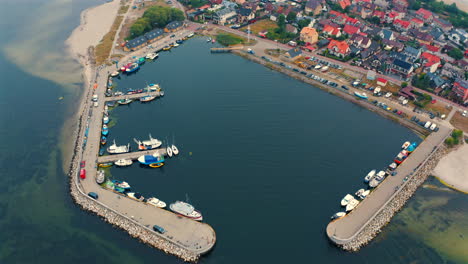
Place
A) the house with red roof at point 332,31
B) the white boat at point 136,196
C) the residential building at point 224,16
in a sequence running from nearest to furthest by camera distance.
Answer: the white boat at point 136,196 < the house with red roof at point 332,31 < the residential building at point 224,16

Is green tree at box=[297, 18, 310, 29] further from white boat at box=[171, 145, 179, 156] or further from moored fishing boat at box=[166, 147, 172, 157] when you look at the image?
moored fishing boat at box=[166, 147, 172, 157]

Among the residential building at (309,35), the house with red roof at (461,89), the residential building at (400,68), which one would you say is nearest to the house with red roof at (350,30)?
the residential building at (309,35)

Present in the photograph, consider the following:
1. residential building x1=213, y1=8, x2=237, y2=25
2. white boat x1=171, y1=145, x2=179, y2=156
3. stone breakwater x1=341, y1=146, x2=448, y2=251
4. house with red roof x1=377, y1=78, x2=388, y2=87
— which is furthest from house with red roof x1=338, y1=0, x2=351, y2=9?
white boat x1=171, y1=145, x2=179, y2=156

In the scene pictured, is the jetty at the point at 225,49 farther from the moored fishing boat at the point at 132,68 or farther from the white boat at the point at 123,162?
the white boat at the point at 123,162

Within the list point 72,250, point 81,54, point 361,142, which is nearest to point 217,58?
point 81,54

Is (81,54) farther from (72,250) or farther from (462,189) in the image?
(462,189)

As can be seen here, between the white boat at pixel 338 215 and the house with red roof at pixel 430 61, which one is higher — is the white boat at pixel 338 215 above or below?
below

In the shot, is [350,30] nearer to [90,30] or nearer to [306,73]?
[306,73]
